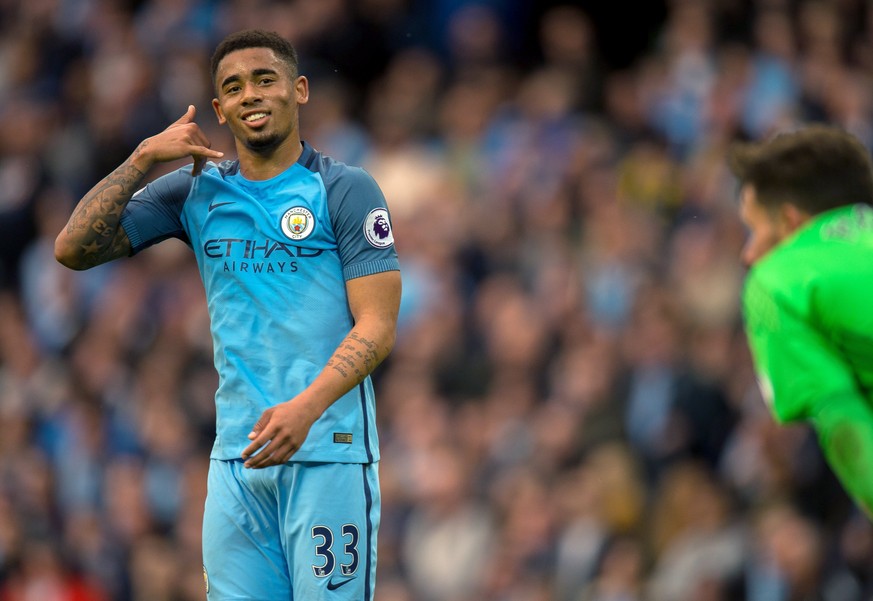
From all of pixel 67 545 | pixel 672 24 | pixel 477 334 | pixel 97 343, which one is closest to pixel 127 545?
pixel 67 545

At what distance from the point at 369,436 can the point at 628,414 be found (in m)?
5.65

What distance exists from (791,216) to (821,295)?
1.20 ft

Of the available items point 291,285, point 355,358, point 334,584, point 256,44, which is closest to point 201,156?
point 256,44

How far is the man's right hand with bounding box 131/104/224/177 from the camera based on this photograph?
17.2ft

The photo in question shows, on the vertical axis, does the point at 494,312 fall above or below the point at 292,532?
above

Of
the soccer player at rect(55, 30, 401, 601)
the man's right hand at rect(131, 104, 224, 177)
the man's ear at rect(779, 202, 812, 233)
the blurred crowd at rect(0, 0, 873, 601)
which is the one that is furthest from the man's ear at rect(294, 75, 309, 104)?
the blurred crowd at rect(0, 0, 873, 601)

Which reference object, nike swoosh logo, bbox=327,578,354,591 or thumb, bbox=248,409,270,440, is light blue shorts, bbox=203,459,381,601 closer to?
nike swoosh logo, bbox=327,578,354,591

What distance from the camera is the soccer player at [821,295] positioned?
12.4 ft

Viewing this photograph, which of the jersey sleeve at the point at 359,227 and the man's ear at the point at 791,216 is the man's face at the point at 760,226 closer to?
the man's ear at the point at 791,216

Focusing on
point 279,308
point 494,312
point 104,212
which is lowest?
point 279,308

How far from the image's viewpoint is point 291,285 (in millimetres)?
5281

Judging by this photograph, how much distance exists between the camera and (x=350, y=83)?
1507cm

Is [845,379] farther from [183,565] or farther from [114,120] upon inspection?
[114,120]

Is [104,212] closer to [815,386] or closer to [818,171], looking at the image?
[818,171]
